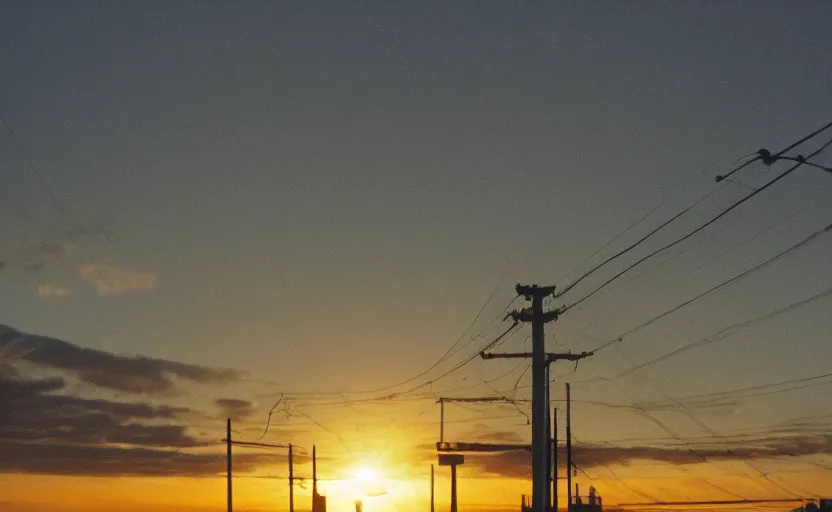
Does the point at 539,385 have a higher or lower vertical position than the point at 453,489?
higher

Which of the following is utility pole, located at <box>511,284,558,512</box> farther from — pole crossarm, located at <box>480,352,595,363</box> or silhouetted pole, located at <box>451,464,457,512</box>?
silhouetted pole, located at <box>451,464,457,512</box>

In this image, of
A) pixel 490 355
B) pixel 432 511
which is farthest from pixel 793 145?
pixel 432 511

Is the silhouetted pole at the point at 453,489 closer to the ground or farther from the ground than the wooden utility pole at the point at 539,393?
closer to the ground

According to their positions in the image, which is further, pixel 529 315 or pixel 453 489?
pixel 453 489

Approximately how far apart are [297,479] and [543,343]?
3974 centimetres

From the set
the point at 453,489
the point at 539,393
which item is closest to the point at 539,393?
the point at 539,393

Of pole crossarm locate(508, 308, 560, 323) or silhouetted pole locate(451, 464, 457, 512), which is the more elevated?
pole crossarm locate(508, 308, 560, 323)

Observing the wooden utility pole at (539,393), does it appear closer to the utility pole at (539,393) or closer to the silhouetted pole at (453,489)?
the utility pole at (539,393)

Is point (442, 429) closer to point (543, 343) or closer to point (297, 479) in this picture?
point (297, 479)

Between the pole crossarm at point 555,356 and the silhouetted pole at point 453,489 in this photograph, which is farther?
the silhouetted pole at point 453,489

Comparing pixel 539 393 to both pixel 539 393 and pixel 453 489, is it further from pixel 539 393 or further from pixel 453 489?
pixel 453 489

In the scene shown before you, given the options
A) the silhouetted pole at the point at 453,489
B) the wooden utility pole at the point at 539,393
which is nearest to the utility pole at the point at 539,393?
the wooden utility pole at the point at 539,393

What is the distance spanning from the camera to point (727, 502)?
177 feet

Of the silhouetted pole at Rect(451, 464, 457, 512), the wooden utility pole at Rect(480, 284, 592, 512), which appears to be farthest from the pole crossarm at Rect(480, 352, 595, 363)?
the silhouetted pole at Rect(451, 464, 457, 512)
